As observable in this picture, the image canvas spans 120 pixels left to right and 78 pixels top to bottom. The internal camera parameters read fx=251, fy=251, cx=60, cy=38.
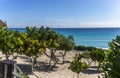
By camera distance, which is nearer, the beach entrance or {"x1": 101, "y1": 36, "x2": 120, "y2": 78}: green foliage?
{"x1": 101, "y1": 36, "x2": 120, "y2": 78}: green foliage

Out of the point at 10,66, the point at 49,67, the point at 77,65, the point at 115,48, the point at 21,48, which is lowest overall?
the point at 49,67

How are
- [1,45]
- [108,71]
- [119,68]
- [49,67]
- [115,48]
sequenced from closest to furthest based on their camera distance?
[119,68] < [108,71] < [115,48] < [1,45] < [49,67]

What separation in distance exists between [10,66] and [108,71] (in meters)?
4.31

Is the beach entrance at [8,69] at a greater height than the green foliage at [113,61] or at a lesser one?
lesser

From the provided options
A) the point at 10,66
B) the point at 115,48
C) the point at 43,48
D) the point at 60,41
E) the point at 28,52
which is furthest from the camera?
the point at 60,41

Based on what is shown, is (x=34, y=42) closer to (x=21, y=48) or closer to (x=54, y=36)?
(x=21, y=48)

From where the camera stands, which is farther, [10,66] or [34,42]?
[34,42]

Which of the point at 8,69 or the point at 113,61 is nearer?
the point at 113,61

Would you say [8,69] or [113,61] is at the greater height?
[113,61]

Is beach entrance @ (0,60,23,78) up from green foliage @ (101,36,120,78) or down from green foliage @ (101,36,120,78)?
down

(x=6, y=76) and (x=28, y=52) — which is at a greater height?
(x=6, y=76)

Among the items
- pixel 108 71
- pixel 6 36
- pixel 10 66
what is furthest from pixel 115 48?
pixel 6 36

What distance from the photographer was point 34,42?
29156mm

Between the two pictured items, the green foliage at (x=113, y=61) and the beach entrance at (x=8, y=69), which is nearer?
the green foliage at (x=113, y=61)
